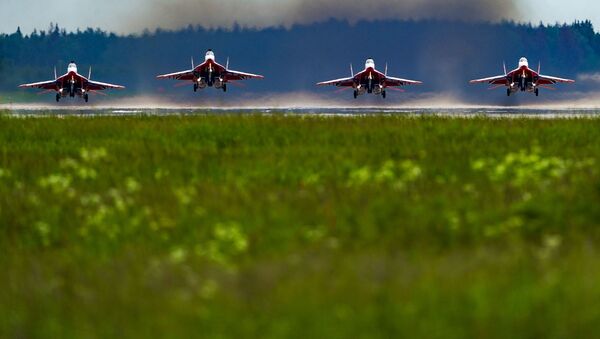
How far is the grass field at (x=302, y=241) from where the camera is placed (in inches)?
300

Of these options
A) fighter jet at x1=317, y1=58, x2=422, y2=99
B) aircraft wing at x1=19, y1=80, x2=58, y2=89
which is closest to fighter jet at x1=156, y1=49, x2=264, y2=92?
fighter jet at x1=317, y1=58, x2=422, y2=99

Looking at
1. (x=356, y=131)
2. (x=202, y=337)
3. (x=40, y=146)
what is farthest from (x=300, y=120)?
(x=202, y=337)

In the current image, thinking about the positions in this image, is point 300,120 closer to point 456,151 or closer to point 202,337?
point 456,151

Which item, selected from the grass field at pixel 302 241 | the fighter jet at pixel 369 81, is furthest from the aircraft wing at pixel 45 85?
the grass field at pixel 302 241

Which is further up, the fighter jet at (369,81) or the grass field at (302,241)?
the fighter jet at (369,81)

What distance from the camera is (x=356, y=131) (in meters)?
25.5

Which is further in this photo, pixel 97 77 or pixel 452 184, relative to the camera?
pixel 97 77

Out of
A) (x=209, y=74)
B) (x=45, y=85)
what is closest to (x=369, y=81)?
(x=209, y=74)

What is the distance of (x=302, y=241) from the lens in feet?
36.4

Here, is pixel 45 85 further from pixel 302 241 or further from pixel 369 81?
pixel 302 241

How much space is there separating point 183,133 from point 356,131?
401 cm

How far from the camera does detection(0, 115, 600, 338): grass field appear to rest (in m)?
7.62

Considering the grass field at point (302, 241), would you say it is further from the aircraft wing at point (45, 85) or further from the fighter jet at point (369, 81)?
the aircraft wing at point (45, 85)

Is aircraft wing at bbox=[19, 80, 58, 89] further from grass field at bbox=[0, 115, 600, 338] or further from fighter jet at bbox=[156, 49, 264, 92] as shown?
grass field at bbox=[0, 115, 600, 338]
